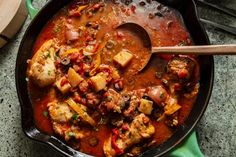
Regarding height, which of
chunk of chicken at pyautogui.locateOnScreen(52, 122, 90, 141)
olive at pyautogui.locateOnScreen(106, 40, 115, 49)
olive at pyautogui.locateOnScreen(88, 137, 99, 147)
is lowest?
olive at pyautogui.locateOnScreen(88, 137, 99, 147)

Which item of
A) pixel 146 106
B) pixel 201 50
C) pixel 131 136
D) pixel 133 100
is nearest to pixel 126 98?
pixel 133 100

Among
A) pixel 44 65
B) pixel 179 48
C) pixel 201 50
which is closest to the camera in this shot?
pixel 201 50

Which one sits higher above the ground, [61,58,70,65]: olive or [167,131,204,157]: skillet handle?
[61,58,70,65]: olive

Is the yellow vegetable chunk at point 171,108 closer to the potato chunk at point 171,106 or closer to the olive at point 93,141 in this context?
the potato chunk at point 171,106

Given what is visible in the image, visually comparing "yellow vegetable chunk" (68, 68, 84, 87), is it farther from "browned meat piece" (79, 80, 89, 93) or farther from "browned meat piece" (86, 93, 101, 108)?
"browned meat piece" (86, 93, 101, 108)

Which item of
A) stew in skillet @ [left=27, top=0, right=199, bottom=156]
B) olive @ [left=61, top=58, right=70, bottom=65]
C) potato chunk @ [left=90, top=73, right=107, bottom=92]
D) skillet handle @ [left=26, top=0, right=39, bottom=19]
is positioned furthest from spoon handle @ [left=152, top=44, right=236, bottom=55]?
skillet handle @ [left=26, top=0, right=39, bottom=19]

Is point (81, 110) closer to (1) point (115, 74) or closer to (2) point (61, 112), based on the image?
(2) point (61, 112)

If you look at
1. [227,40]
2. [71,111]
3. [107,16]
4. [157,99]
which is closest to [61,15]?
[107,16]
